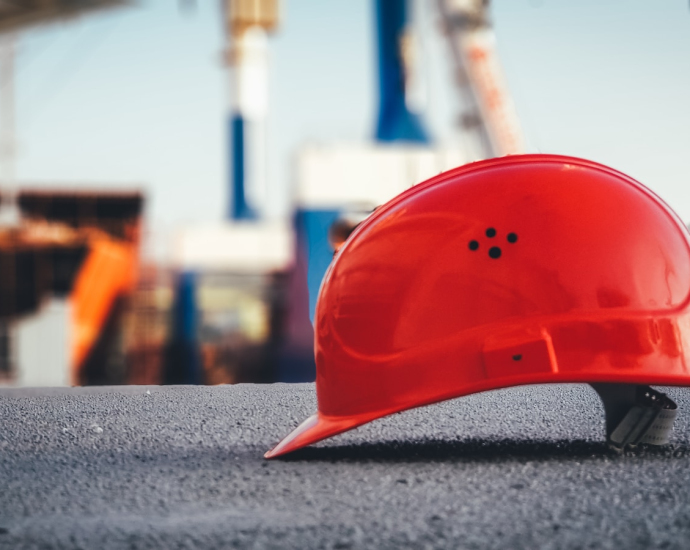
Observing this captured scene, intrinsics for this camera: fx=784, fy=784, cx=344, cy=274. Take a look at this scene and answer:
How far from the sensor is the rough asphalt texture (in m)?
0.89

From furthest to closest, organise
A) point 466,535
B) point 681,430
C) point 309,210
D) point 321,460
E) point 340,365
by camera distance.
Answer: point 309,210 → point 681,430 → point 340,365 → point 321,460 → point 466,535

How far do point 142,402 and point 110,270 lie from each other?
1089 centimetres

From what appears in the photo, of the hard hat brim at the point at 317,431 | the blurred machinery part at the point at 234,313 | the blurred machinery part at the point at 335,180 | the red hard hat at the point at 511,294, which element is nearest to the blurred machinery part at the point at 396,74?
the blurred machinery part at the point at 335,180

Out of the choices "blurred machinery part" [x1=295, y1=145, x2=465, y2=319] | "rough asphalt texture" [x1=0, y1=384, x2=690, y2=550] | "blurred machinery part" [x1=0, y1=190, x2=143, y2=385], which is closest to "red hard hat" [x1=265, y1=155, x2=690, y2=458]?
"rough asphalt texture" [x1=0, y1=384, x2=690, y2=550]

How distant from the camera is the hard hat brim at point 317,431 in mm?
1419

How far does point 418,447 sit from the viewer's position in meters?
1.49

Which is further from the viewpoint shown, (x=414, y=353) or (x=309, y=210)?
(x=309, y=210)

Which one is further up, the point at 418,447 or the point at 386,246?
the point at 386,246

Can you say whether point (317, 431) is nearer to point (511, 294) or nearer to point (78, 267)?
point (511, 294)

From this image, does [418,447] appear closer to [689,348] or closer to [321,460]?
[321,460]

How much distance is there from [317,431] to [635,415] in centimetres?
57

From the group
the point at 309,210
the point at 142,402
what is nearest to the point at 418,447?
the point at 142,402

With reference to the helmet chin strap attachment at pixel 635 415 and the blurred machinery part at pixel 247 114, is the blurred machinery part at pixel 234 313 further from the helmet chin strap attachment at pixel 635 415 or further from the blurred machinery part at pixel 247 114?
the helmet chin strap attachment at pixel 635 415

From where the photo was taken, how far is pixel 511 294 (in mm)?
1390
